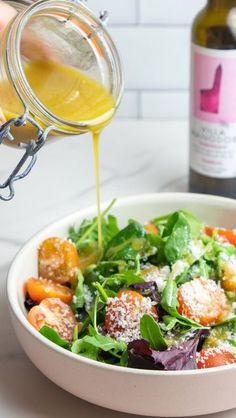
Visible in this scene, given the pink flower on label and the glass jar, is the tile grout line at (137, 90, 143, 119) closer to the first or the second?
the pink flower on label

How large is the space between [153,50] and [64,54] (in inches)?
26.1

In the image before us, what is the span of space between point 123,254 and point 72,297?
0.09 metres

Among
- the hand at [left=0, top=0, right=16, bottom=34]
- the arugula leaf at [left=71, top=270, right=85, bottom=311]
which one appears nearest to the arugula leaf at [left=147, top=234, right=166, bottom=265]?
the arugula leaf at [left=71, top=270, right=85, bottom=311]

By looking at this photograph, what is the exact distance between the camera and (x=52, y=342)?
95cm

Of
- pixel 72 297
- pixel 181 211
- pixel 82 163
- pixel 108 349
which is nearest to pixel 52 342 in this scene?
pixel 108 349

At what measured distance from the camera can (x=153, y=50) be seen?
1753 mm

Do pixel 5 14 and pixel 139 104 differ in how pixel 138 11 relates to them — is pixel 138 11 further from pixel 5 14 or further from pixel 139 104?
pixel 5 14

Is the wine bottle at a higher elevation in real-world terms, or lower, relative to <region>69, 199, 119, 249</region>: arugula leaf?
higher

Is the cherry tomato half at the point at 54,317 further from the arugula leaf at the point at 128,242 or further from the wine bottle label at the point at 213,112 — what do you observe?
the wine bottle label at the point at 213,112

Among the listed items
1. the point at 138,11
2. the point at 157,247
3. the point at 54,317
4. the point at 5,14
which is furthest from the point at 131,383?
the point at 138,11

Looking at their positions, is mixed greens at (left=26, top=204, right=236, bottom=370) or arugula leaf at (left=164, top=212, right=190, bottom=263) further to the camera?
arugula leaf at (left=164, top=212, right=190, bottom=263)

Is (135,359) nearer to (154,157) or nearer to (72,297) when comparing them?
(72,297)

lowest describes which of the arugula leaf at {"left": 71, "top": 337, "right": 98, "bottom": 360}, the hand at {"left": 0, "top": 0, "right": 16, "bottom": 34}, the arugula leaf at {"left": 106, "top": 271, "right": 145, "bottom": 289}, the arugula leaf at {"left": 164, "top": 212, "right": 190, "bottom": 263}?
the arugula leaf at {"left": 71, "top": 337, "right": 98, "bottom": 360}

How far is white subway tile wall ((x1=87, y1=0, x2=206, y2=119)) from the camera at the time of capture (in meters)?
1.70
